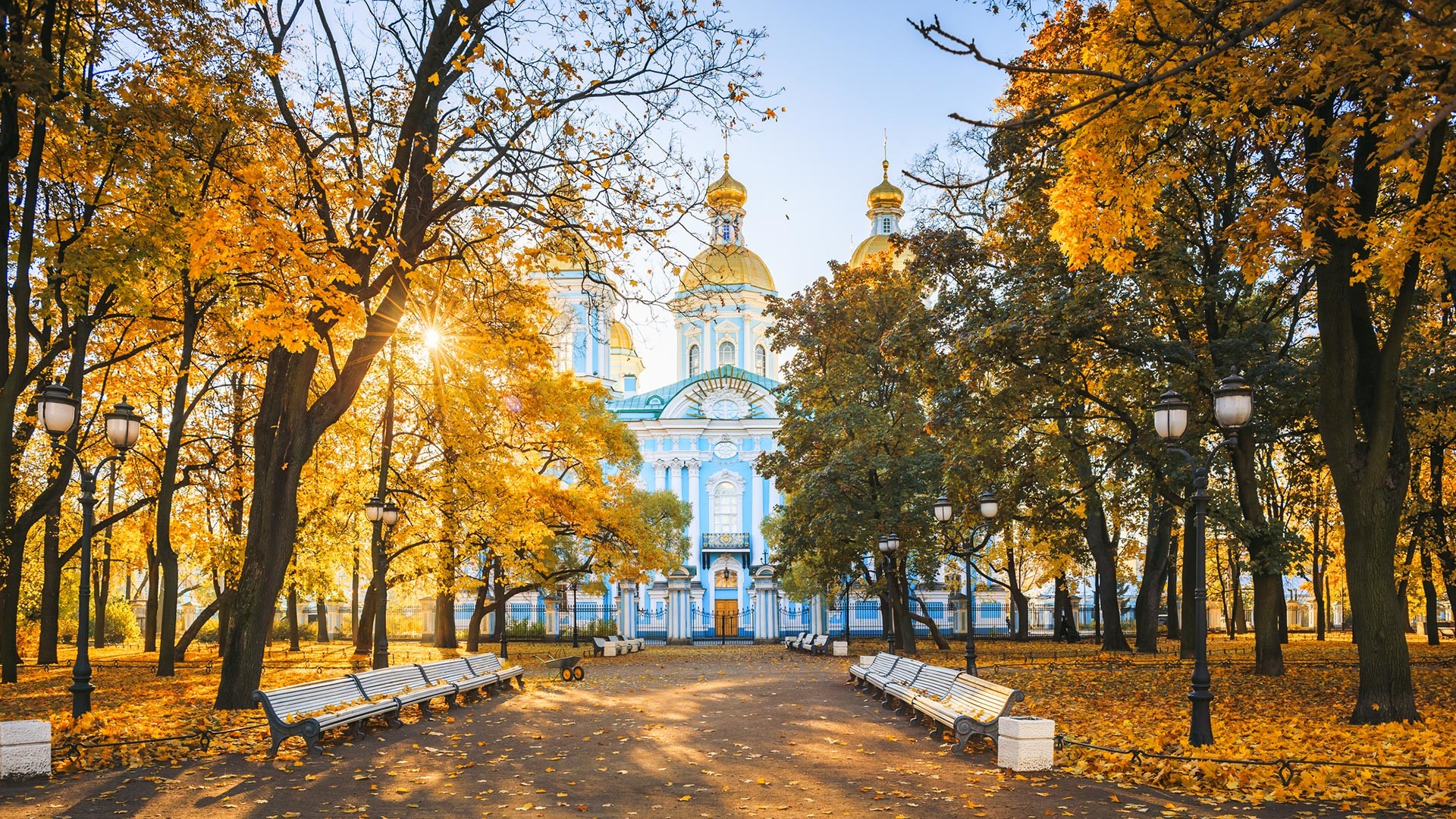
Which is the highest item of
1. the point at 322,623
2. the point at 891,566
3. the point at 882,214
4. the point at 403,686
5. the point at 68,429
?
the point at 882,214

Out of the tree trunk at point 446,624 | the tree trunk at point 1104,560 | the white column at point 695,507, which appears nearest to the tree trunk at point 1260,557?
the tree trunk at point 1104,560

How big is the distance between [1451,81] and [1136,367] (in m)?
12.5

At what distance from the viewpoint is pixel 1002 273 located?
1891cm

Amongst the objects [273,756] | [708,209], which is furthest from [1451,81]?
[273,756]

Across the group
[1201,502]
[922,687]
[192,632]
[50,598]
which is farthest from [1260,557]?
[50,598]

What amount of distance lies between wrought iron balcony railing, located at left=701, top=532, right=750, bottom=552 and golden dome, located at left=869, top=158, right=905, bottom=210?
20.0 meters

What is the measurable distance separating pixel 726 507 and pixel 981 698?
129ft

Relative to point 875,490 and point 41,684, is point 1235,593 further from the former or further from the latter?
point 41,684

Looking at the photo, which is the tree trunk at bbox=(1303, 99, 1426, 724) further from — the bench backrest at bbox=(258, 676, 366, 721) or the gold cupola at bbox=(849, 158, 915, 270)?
the gold cupola at bbox=(849, 158, 915, 270)

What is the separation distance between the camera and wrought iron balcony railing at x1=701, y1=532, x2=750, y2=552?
1905 inches

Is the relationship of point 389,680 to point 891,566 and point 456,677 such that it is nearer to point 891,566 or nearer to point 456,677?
point 456,677

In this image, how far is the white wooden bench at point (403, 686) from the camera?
41.8 feet

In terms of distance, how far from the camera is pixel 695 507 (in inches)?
1973

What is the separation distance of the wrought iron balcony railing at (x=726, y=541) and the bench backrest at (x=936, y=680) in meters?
33.6
